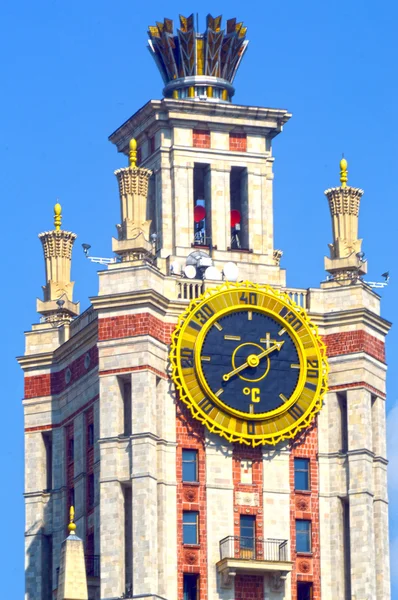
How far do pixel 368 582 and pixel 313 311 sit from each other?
11.7 meters

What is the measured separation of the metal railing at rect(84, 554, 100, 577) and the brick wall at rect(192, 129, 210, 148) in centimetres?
1852

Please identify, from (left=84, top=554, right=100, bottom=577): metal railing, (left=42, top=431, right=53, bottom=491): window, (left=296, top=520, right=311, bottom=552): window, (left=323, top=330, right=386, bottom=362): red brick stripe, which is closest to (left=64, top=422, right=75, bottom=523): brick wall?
(left=42, top=431, right=53, bottom=491): window

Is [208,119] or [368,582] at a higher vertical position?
[208,119]

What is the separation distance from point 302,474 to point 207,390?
5498mm

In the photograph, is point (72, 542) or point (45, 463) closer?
point (72, 542)

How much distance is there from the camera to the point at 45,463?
449 feet

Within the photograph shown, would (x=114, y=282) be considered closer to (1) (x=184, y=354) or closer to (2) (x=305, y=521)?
(1) (x=184, y=354)

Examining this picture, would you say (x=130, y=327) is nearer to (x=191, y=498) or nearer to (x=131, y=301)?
(x=131, y=301)

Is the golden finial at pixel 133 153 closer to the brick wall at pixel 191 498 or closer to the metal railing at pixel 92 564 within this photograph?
the brick wall at pixel 191 498

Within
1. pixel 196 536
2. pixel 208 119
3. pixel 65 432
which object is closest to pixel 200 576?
pixel 196 536

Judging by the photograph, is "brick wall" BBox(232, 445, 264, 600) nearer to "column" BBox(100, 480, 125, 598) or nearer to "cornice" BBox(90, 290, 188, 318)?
"column" BBox(100, 480, 125, 598)

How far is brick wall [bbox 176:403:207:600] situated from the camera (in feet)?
421

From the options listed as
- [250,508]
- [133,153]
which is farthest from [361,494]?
[133,153]

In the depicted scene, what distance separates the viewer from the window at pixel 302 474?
131500 millimetres
